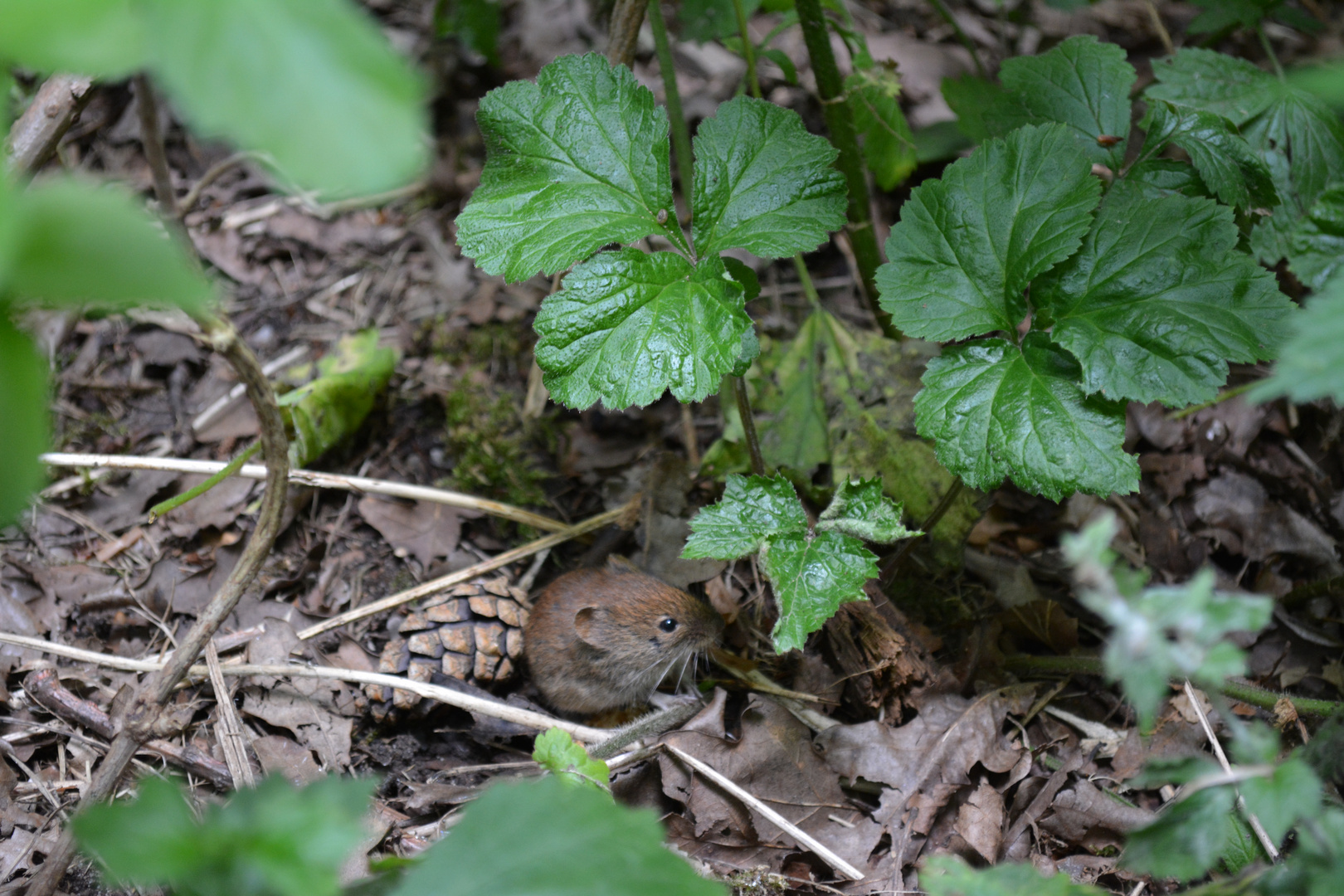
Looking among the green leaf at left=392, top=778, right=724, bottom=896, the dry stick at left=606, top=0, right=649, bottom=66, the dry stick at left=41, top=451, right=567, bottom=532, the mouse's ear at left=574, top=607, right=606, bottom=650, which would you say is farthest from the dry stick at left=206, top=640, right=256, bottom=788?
the dry stick at left=606, top=0, right=649, bottom=66

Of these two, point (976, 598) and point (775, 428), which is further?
point (775, 428)

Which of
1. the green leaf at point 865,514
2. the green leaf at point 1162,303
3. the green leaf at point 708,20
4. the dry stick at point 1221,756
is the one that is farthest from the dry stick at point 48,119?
the dry stick at point 1221,756

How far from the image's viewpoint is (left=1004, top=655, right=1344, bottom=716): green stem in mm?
2680

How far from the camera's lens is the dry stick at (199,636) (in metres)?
2.24

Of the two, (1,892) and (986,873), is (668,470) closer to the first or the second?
(986,873)

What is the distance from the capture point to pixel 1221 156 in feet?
8.74

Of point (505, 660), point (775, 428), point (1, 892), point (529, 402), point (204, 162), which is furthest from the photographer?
point (204, 162)

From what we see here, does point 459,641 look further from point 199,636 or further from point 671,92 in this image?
point 671,92

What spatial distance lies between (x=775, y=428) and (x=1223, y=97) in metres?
1.92

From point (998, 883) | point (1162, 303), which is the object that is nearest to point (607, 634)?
point (998, 883)

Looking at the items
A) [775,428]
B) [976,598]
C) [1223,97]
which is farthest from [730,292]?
[1223,97]

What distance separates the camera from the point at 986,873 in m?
1.74

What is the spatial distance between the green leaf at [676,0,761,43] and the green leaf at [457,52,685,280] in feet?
3.79

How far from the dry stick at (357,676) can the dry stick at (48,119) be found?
5.15 feet
